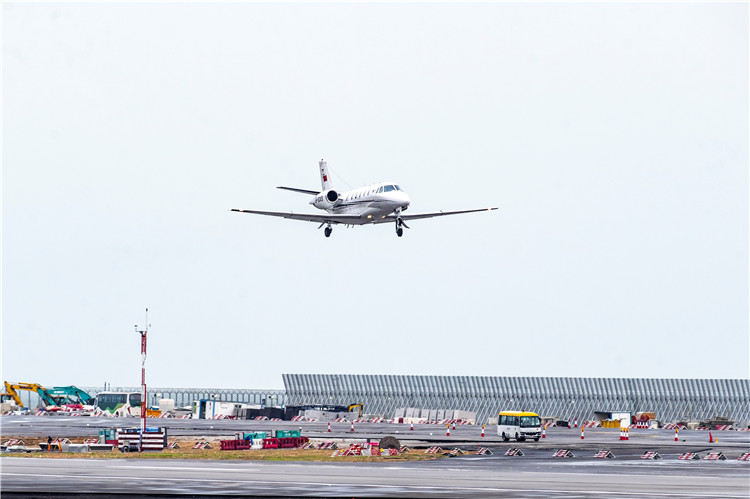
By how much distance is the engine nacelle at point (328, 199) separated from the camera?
273 feet

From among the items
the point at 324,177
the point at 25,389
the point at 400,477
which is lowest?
the point at 400,477

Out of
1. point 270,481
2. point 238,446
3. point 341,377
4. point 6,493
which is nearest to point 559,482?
point 270,481

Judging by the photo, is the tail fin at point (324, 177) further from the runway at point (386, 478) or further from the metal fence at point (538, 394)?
the metal fence at point (538, 394)

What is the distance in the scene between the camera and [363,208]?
77.6 meters

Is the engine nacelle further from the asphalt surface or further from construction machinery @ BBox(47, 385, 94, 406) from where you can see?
construction machinery @ BBox(47, 385, 94, 406)

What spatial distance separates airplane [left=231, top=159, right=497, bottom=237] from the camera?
75375 millimetres

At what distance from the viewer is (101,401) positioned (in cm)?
15225

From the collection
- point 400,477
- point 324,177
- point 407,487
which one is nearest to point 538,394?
point 324,177

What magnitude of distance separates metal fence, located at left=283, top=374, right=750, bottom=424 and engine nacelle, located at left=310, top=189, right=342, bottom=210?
2635 inches

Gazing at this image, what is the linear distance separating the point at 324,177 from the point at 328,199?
20.4 metres

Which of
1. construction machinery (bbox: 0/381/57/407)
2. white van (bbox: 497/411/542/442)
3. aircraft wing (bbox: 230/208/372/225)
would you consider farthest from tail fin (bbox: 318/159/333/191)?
construction machinery (bbox: 0/381/57/407)

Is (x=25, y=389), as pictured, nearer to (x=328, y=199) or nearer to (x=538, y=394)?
(x=538, y=394)

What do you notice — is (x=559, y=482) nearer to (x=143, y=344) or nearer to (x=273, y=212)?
(x=143, y=344)

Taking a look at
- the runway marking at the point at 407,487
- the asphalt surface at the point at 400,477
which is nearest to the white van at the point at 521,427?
the asphalt surface at the point at 400,477
